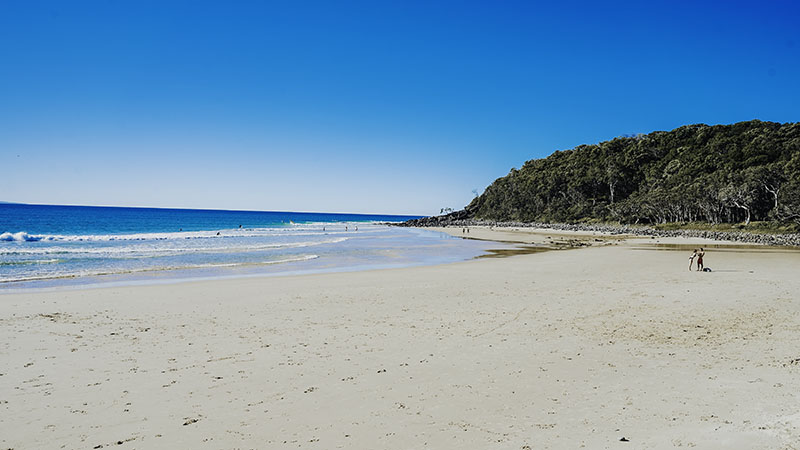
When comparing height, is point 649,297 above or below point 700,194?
below

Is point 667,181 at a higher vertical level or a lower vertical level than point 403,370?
higher

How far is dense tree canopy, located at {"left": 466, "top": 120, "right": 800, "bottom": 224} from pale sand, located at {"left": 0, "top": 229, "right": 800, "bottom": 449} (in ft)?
179

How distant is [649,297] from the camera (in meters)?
13.8

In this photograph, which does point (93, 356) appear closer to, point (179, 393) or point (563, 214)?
point (179, 393)

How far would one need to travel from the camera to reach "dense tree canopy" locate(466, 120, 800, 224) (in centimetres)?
5778

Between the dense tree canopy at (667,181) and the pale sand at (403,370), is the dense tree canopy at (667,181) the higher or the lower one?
the higher one

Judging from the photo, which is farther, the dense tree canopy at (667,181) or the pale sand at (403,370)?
the dense tree canopy at (667,181)

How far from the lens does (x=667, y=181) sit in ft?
288

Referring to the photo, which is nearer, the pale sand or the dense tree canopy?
the pale sand

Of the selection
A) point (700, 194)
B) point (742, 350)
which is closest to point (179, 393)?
point (742, 350)

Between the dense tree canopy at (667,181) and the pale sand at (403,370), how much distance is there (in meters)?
54.5

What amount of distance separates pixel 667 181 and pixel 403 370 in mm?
97469

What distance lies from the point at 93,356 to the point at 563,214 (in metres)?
98.5

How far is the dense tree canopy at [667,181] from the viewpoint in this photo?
5778cm
